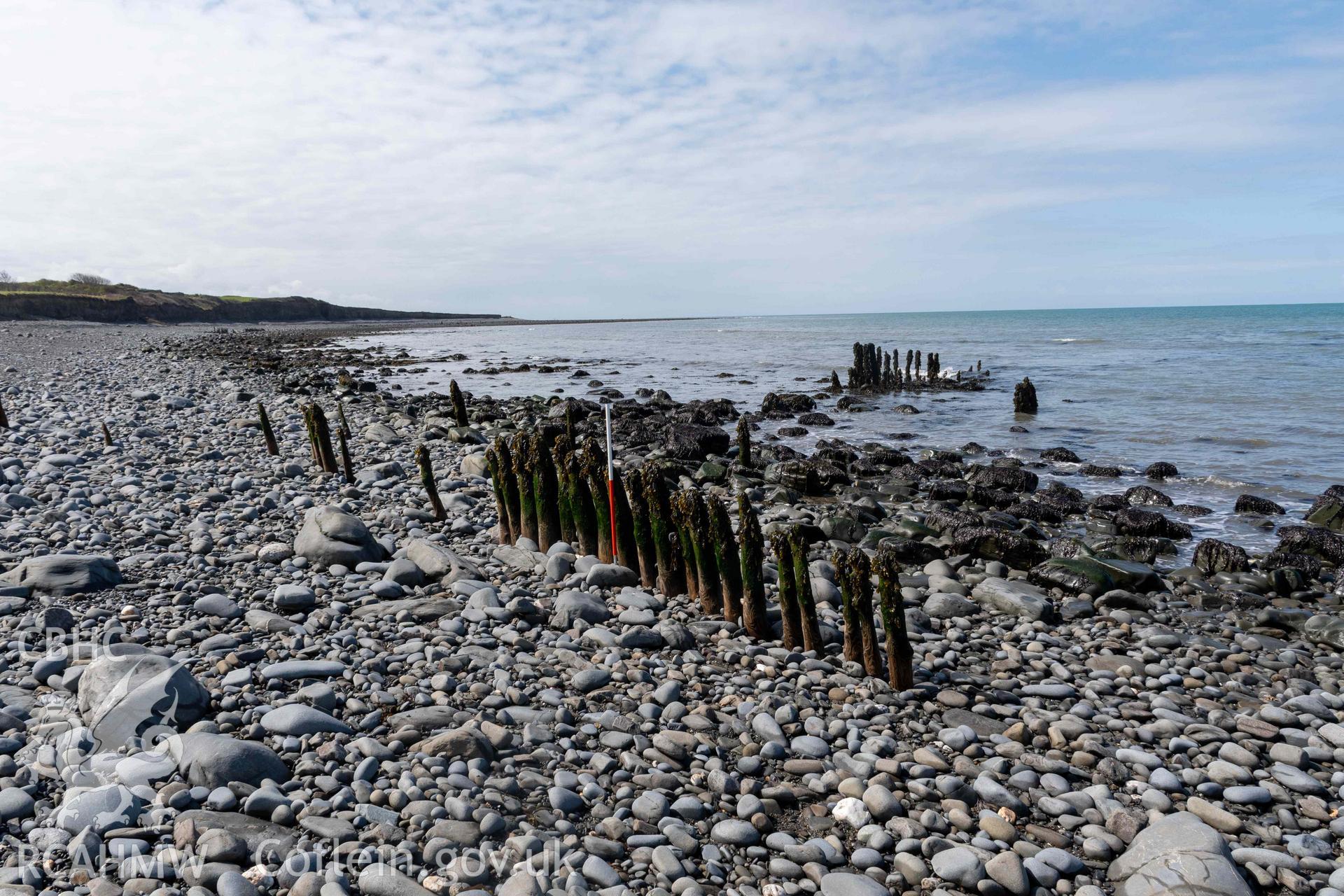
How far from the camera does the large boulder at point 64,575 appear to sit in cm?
694

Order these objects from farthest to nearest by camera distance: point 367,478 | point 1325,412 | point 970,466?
1. point 1325,412
2. point 970,466
3. point 367,478

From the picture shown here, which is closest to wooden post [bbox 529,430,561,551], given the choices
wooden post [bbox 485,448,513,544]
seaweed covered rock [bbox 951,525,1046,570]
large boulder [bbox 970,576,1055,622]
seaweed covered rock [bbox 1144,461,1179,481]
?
wooden post [bbox 485,448,513,544]

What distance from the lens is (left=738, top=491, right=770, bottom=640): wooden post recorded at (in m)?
7.02

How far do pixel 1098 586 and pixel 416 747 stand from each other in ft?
25.0

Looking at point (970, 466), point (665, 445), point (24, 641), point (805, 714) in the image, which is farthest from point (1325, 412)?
point (24, 641)

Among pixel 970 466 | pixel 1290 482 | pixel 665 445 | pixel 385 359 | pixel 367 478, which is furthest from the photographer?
pixel 385 359

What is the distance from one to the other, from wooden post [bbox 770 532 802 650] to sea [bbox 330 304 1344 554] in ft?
28.3

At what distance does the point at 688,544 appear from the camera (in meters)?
7.84

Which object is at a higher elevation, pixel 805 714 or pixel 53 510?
pixel 53 510

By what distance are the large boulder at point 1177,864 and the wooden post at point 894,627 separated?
1987mm

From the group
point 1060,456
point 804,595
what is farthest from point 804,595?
point 1060,456

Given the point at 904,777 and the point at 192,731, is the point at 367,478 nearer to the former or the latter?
the point at 192,731

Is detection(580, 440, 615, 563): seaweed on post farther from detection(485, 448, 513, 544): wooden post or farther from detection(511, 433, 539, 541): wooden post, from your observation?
detection(485, 448, 513, 544): wooden post

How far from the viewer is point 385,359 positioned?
4884cm
